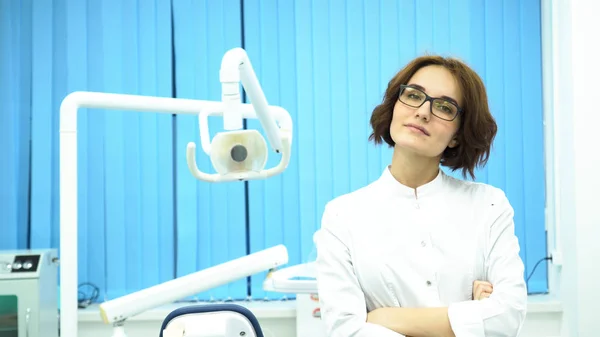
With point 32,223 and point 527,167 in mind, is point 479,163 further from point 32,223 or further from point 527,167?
point 32,223

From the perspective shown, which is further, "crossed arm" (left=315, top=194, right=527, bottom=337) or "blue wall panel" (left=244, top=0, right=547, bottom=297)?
"blue wall panel" (left=244, top=0, right=547, bottom=297)

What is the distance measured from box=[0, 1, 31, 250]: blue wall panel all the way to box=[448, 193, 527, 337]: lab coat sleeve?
2.70m

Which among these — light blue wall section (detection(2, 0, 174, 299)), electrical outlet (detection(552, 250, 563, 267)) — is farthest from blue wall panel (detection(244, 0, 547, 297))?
light blue wall section (detection(2, 0, 174, 299))

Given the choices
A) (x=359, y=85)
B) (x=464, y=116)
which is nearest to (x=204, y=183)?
(x=359, y=85)

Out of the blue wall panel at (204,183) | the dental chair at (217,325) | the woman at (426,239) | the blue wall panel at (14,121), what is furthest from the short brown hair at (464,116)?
the blue wall panel at (14,121)

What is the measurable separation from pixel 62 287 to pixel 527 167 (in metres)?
2.58

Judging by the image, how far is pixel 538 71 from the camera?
363cm

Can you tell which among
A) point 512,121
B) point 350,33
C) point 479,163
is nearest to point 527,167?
point 512,121

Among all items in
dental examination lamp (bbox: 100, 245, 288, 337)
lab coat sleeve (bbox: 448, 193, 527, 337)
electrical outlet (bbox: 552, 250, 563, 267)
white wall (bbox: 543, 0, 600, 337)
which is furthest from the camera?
electrical outlet (bbox: 552, 250, 563, 267)

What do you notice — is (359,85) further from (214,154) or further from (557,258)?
(214,154)

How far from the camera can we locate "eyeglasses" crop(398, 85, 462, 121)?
67.7 inches

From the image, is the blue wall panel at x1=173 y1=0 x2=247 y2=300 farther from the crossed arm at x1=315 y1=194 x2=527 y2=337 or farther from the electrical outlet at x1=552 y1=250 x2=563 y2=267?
the crossed arm at x1=315 y1=194 x2=527 y2=337

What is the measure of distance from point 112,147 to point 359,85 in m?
1.32

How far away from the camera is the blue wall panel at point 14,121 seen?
11.8ft
